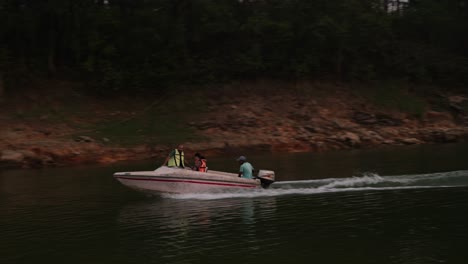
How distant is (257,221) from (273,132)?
2774 cm

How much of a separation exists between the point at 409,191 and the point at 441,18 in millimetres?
43001

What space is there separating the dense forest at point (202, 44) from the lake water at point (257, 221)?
21.6 metres

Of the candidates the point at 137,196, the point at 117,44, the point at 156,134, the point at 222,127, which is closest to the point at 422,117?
the point at 222,127

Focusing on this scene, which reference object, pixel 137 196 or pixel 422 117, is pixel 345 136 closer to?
pixel 422 117

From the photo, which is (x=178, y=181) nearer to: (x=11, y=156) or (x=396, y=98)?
(x=11, y=156)

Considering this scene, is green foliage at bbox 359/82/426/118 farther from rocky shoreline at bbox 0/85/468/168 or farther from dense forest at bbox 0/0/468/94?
dense forest at bbox 0/0/468/94

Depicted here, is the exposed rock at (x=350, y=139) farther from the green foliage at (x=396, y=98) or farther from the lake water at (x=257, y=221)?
the lake water at (x=257, y=221)

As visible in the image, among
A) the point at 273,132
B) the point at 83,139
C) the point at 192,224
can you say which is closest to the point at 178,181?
the point at 192,224

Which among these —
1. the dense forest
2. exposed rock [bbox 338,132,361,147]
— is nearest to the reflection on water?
exposed rock [bbox 338,132,361,147]

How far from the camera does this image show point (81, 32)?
4903 centimetres

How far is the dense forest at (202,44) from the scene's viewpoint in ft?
155

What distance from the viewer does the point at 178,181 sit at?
2138 centimetres

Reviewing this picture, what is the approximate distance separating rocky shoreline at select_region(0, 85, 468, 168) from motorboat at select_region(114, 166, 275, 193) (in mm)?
16237

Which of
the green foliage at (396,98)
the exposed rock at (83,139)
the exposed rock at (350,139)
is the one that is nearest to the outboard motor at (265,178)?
the exposed rock at (83,139)
